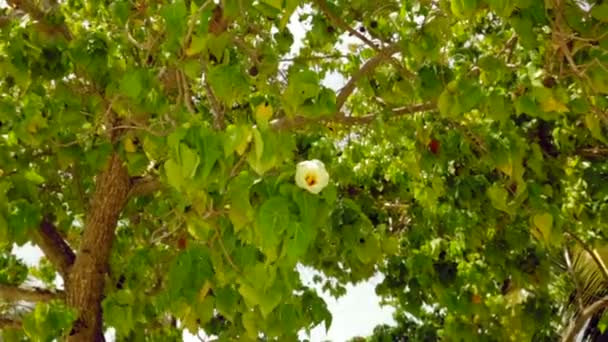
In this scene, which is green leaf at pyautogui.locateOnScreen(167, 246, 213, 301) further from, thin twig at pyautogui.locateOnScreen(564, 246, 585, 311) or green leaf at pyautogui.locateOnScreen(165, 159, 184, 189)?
thin twig at pyautogui.locateOnScreen(564, 246, 585, 311)

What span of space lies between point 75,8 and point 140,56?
1.15 meters

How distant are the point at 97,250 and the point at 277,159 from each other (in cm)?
215

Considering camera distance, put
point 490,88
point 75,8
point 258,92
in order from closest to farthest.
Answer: point 490,88, point 258,92, point 75,8

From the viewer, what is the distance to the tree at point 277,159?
2.23 m

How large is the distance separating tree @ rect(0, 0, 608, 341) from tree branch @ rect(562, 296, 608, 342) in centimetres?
88

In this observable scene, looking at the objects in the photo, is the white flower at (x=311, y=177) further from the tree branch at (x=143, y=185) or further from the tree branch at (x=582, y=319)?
the tree branch at (x=582, y=319)

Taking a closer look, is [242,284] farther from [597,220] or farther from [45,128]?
[597,220]

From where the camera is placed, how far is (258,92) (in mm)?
3406

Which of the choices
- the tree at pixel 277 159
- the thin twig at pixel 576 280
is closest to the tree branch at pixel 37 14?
the tree at pixel 277 159

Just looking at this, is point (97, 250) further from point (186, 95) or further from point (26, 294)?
point (186, 95)

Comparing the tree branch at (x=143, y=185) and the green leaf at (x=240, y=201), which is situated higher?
the tree branch at (x=143, y=185)

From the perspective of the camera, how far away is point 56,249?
160 inches

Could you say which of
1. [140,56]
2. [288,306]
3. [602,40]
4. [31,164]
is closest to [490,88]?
[602,40]

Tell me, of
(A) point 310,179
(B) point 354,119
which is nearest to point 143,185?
(B) point 354,119
